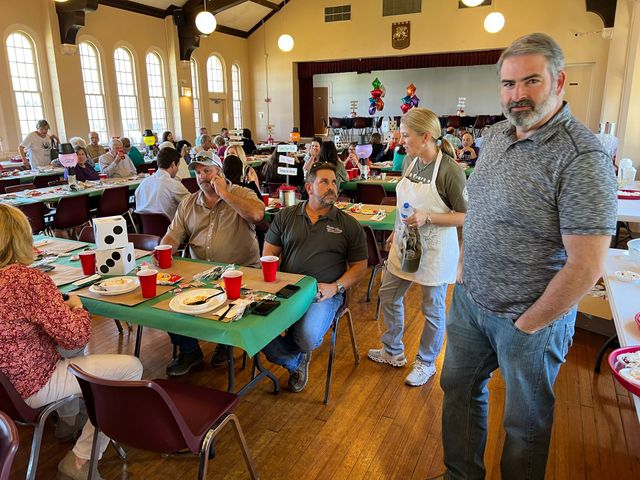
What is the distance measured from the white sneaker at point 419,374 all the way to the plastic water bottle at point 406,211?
951 mm

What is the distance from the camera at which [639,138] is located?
725cm

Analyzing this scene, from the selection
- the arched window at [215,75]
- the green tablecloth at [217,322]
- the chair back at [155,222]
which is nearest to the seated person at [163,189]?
the chair back at [155,222]

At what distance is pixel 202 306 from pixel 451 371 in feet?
3.29

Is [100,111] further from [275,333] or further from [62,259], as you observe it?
[275,333]

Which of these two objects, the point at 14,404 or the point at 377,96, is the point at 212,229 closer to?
the point at 14,404

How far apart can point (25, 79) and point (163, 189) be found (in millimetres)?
7433

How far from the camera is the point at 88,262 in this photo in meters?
2.38

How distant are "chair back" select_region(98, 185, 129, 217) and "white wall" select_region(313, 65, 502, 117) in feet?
40.6

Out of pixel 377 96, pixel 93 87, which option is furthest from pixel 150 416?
pixel 377 96

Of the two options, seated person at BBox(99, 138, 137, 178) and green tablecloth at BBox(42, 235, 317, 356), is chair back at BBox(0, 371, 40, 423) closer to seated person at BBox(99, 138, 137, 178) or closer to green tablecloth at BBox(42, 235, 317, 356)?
green tablecloth at BBox(42, 235, 317, 356)

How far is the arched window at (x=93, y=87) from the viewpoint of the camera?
35.3 feet

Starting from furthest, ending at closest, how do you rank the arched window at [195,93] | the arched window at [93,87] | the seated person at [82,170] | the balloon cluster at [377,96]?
the balloon cluster at [377,96] < the arched window at [195,93] < the arched window at [93,87] < the seated person at [82,170]

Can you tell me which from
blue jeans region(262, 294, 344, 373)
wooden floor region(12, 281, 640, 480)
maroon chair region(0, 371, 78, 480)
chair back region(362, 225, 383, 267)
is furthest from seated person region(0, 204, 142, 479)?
chair back region(362, 225, 383, 267)

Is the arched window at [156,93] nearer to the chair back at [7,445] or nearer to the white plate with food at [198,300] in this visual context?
the white plate with food at [198,300]
